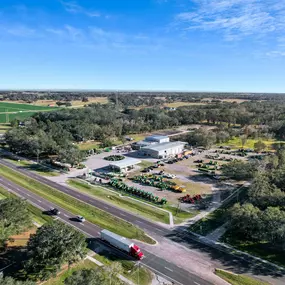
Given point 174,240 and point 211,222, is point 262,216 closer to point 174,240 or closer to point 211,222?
point 211,222

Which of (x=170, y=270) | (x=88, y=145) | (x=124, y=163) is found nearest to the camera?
(x=170, y=270)

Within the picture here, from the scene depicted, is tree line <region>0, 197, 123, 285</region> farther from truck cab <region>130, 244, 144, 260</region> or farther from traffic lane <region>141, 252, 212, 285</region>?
traffic lane <region>141, 252, 212, 285</region>

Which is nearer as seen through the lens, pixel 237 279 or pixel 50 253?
pixel 50 253

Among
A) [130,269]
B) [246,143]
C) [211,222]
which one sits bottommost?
[130,269]

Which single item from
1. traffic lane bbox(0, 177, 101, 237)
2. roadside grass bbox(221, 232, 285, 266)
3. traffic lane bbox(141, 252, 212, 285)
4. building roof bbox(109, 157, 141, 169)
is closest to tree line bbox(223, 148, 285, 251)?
roadside grass bbox(221, 232, 285, 266)

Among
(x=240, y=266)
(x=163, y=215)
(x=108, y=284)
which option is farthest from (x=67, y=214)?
(x=240, y=266)

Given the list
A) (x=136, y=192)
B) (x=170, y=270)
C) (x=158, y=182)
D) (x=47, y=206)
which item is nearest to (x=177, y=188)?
(x=158, y=182)
